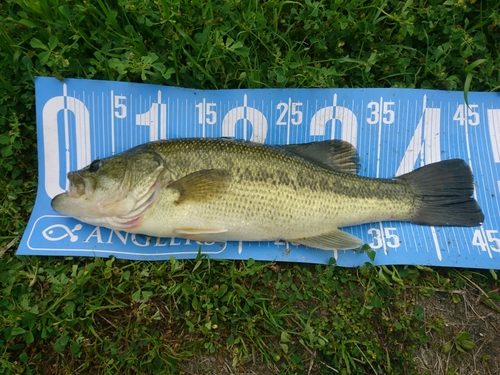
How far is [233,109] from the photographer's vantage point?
10.1 ft

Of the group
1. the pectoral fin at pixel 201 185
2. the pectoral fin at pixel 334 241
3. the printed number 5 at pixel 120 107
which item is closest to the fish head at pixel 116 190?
the pectoral fin at pixel 201 185

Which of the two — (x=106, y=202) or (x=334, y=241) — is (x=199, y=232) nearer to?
(x=106, y=202)

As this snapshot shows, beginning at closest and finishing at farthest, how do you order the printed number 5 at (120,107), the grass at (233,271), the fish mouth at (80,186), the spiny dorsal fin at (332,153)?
the fish mouth at (80,186), the grass at (233,271), the spiny dorsal fin at (332,153), the printed number 5 at (120,107)

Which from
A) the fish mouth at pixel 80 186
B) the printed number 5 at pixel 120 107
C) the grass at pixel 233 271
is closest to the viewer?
the fish mouth at pixel 80 186

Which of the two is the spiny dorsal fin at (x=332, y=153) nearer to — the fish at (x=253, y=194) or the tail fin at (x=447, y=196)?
the fish at (x=253, y=194)

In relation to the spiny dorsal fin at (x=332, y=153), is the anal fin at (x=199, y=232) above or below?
below

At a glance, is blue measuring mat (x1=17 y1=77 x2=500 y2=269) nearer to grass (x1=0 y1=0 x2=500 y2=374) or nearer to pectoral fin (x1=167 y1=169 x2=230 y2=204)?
Result: grass (x1=0 y1=0 x2=500 y2=374)

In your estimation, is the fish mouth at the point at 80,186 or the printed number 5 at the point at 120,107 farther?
the printed number 5 at the point at 120,107

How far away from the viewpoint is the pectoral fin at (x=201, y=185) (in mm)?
2461

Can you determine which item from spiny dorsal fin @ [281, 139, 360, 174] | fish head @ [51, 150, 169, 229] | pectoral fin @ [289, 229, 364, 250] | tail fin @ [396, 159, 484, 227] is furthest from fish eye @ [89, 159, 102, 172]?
tail fin @ [396, 159, 484, 227]

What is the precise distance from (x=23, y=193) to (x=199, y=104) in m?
1.73

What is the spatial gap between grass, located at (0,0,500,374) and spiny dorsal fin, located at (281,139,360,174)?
618mm

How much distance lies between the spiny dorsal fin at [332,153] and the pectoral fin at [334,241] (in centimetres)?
53

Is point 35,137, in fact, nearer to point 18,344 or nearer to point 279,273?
point 18,344
